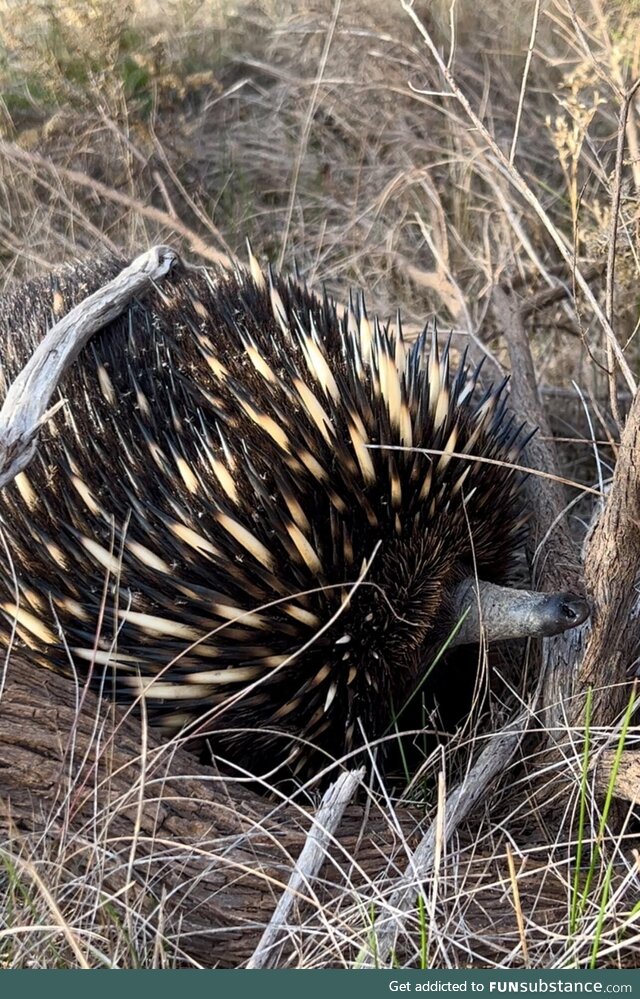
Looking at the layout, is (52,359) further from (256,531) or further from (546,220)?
(546,220)

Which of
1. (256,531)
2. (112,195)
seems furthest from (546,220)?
(112,195)

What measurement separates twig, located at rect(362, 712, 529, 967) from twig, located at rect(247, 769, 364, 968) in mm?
140

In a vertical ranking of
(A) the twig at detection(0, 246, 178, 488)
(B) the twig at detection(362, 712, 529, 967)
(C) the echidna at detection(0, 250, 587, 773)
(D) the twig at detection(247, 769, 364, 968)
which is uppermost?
(A) the twig at detection(0, 246, 178, 488)

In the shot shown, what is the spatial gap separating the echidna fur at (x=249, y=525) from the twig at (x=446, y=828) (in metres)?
0.25

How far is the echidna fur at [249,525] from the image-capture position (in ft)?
6.51

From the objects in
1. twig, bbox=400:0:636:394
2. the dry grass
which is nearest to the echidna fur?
twig, bbox=400:0:636:394

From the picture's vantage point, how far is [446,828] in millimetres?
1839

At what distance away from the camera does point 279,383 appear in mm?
2035

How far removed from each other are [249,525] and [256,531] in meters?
0.02

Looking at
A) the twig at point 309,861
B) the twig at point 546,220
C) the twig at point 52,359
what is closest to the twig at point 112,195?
the twig at point 52,359

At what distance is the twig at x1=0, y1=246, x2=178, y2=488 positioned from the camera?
5.90 feet

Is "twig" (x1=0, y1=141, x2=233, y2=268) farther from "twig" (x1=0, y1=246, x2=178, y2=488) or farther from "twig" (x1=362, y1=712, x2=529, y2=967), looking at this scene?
"twig" (x1=362, y1=712, x2=529, y2=967)

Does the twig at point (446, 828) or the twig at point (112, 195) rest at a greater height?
the twig at point (112, 195)

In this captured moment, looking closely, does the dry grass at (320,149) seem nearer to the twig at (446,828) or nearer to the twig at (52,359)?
the twig at (52,359)
